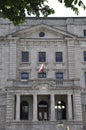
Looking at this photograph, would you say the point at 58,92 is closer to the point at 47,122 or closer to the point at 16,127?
the point at 47,122

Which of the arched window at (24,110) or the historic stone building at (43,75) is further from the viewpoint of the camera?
the arched window at (24,110)

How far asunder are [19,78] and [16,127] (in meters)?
7.96

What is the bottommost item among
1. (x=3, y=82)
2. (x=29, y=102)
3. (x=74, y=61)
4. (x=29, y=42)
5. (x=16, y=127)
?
(x=16, y=127)

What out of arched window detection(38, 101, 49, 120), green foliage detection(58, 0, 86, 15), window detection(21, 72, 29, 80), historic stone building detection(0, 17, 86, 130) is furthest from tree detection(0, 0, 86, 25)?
window detection(21, 72, 29, 80)

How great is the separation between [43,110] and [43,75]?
5.04 metres

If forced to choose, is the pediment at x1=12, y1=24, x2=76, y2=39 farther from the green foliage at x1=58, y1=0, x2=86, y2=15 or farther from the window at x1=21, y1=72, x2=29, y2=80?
the green foliage at x1=58, y1=0, x2=86, y2=15

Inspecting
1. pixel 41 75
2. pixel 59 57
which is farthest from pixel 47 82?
pixel 59 57

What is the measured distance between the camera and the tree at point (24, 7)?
9.27 m

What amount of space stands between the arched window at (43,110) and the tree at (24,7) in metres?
31.5

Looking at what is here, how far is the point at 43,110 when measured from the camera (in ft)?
135

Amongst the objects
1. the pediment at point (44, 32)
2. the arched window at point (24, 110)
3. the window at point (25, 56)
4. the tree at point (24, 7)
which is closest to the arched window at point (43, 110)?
the arched window at point (24, 110)

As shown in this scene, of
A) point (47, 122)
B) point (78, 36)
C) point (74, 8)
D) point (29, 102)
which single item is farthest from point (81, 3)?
point (78, 36)

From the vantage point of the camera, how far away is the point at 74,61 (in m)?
43.6

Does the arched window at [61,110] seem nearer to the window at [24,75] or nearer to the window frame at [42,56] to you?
the window at [24,75]
